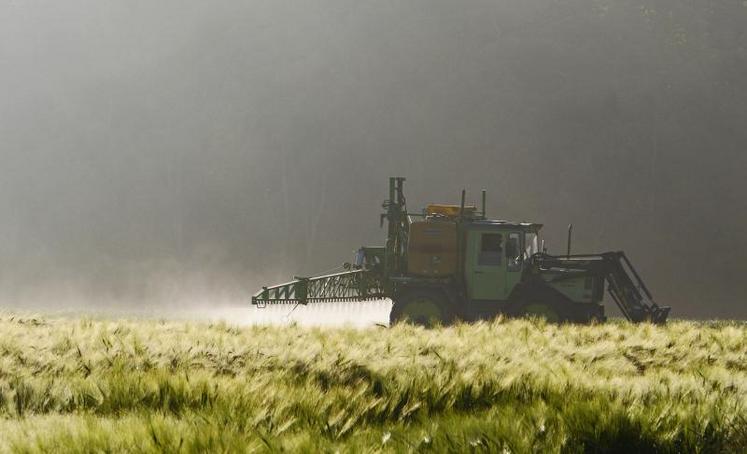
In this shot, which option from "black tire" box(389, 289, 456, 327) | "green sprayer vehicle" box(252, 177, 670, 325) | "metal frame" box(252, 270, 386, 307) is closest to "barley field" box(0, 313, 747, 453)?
"green sprayer vehicle" box(252, 177, 670, 325)

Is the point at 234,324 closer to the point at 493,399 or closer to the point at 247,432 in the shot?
the point at 493,399

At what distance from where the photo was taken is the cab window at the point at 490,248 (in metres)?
18.0

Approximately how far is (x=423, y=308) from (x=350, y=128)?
78.0 metres

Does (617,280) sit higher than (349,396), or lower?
lower

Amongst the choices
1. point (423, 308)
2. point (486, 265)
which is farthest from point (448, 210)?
point (423, 308)

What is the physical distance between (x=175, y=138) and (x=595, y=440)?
101926 millimetres

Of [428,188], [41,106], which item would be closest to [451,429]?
[428,188]

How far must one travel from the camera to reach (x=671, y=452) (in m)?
4.46

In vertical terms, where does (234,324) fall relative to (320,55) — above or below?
below

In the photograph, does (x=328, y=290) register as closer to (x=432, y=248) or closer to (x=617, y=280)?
(x=432, y=248)

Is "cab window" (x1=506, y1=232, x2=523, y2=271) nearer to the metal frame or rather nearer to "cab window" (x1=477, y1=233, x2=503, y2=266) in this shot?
"cab window" (x1=477, y1=233, x2=503, y2=266)

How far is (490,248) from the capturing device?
59.2 ft

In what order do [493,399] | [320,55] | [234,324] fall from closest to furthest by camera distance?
[493,399], [234,324], [320,55]

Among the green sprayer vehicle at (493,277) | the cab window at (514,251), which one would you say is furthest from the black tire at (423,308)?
the cab window at (514,251)
